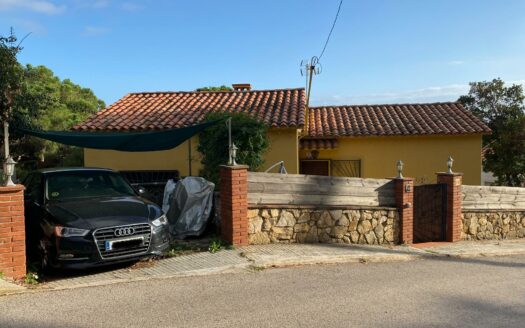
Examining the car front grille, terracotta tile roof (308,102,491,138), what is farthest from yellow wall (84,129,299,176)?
the car front grille

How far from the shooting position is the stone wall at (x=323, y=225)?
857 centimetres

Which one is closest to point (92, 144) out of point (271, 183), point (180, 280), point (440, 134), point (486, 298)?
point (271, 183)

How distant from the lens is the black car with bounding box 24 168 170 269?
624 centimetres

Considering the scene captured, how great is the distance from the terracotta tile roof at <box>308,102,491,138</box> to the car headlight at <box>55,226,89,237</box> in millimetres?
10695

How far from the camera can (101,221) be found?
6.42 m

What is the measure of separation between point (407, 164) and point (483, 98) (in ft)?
38.8

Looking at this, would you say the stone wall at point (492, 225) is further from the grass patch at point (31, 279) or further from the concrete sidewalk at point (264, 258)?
the grass patch at point (31, 279)

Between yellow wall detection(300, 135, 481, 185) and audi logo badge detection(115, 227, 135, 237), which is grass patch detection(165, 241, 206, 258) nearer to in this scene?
audi logo badge detection(115, 227, 135, 237)

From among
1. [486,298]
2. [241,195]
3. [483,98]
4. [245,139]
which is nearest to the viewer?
[486,298]

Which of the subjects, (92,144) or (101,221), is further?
(92,144)

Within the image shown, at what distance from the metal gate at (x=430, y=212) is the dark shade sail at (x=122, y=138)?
510 centimetres

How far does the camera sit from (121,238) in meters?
6.44

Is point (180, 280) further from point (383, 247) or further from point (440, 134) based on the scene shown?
point (440, 134)

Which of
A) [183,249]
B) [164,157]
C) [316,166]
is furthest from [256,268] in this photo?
[316,166]
